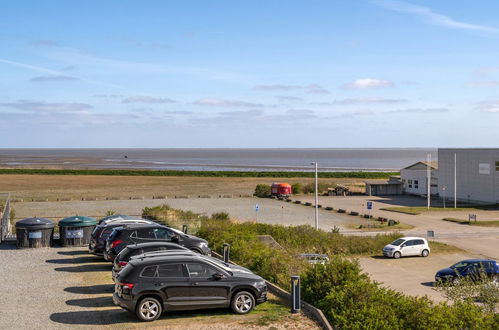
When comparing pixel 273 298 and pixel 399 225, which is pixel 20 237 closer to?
pixel 273 298

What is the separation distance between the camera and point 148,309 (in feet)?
45.8

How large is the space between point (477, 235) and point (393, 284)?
1871 centimetres

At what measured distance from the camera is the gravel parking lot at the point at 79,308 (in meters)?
13.9

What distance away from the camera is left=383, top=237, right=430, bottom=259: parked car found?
3350 cm

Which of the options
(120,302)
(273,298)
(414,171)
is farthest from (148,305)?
(414,171)

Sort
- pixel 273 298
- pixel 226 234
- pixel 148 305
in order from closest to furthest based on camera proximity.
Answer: pixel 148 305 < pixel 273 298 < pixel 226 234

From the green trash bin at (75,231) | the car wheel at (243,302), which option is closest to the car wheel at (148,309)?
the car wheel at (243,302)

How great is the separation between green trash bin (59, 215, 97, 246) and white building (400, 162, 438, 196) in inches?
2040

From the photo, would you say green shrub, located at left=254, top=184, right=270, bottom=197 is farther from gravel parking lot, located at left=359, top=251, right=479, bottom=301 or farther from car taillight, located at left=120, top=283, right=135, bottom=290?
car taillight, located at left=120, top=283, right=135, bottom=290

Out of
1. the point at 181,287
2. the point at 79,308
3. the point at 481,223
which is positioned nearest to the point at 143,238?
the point at 79,308

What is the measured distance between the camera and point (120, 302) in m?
14.0

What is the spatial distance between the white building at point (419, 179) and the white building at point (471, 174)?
2.27 m

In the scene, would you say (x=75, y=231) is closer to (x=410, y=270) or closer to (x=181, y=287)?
(x=181, y=287)

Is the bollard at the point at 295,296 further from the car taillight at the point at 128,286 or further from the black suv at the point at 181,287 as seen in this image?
the car taillight at the point at 128,286
